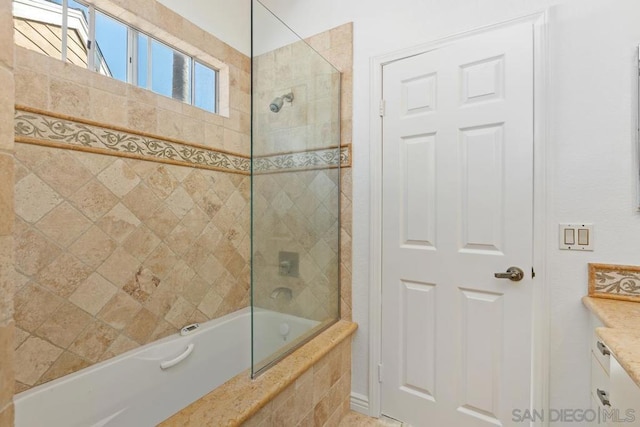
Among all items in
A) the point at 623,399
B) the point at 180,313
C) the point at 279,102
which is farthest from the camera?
the point at 180,313

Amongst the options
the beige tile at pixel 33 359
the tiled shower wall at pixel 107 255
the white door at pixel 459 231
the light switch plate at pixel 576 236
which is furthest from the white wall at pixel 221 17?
the light switch plate at pixel 576 236

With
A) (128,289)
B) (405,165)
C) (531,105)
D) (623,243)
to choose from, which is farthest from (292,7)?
(623,243)

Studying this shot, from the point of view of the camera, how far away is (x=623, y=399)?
0.86m

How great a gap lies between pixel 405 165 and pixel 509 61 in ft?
2.15

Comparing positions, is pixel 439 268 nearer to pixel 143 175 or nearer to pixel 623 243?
pixel 623 243

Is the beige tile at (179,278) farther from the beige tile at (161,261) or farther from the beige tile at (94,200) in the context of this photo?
the beige tile at (94,200)

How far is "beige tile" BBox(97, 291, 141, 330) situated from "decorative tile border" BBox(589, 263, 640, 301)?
7.19ft

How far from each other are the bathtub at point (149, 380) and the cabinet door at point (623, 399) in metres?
1.21

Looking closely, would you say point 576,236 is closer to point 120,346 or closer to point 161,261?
point 161,261

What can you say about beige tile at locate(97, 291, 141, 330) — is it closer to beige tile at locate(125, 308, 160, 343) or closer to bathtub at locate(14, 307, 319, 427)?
beige tile at locate(125, 308, 160, 343)

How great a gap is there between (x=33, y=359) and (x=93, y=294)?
0.31 m

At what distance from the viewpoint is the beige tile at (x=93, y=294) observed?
4.55 feet

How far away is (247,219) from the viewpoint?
7.43 feet

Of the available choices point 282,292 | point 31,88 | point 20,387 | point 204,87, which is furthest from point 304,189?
point 20,387
